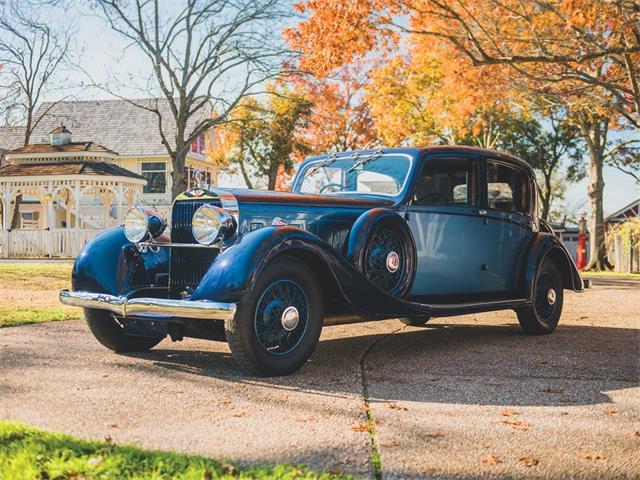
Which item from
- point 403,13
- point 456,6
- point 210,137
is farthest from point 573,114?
point 210,137

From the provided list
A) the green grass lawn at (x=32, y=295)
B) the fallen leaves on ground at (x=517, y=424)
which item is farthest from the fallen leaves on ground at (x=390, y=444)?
the green grass lawn at (x=32, y=295)

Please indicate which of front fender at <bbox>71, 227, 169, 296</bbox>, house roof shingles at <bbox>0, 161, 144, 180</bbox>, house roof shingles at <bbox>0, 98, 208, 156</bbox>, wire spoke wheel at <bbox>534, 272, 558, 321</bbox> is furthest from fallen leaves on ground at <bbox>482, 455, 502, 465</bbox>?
house roof shingles at <bbox>0, 98, 208, 156</bbox>

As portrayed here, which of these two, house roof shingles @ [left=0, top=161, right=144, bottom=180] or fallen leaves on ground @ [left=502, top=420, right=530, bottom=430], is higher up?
house roof shingles @ [left=0, top=161, right=144, bottom=180]

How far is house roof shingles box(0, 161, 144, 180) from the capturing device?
29312 millimetres

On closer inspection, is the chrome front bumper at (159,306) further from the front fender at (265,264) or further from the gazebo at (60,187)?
the gazebo at (60,187)

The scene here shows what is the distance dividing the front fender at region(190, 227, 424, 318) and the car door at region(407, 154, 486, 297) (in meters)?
1.10

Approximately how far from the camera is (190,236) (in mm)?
5926

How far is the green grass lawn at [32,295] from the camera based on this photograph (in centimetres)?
916

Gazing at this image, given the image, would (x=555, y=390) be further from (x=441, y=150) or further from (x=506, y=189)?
(x=506, y=189)

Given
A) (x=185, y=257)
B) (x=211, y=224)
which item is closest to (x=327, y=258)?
(x=211, y=224)

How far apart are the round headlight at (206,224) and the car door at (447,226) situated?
2046 millimetres

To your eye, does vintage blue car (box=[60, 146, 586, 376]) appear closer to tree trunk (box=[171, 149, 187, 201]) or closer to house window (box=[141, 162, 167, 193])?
tree trunk (box=[171, 149, 187, 201])

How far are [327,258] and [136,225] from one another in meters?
1.74

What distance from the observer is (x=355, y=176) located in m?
7.50
